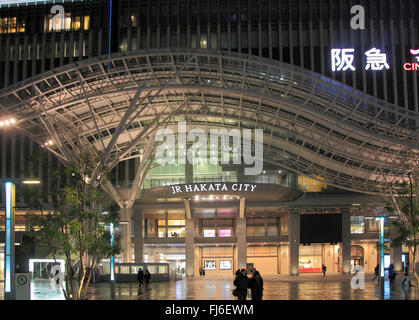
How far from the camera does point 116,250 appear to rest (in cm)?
2444

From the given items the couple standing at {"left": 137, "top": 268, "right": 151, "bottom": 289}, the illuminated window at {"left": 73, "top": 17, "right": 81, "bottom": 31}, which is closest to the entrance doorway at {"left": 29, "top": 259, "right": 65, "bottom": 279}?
the couple standing at {"left": 137, "top": 268, "right": 151, "bottom": 289}

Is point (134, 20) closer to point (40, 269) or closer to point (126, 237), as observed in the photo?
point (126, 237)

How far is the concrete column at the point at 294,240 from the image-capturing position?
62.2 m

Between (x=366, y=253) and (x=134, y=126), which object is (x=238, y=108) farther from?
(x=366, y=253)

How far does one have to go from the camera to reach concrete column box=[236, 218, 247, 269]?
59.6m

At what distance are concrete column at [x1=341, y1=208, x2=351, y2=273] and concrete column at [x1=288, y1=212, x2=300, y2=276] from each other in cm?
519

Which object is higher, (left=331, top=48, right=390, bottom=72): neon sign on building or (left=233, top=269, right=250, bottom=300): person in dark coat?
(left=331, top=48, right=390, bottom=72): neon sign on building

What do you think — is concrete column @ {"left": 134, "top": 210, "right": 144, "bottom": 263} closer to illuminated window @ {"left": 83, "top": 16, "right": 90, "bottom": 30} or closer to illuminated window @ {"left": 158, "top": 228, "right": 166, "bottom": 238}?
→ illuminated window @ {"left": 158, "top": 228, "right": 166, "bottom": 238}

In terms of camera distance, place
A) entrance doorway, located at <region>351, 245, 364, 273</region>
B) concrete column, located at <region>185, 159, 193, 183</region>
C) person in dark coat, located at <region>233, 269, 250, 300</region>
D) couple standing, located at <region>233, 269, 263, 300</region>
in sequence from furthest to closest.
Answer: entrance doorway, located at <region>351, 245, 364, 273</region>
concrete column, located at <region>185, 159, 193, 183</region>
person in dark coat, located at <region>233, 269, 250, 300</region>
couple standing, located at <region>233, 269, 263, 300</region>

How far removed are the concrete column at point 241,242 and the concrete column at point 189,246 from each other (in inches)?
199

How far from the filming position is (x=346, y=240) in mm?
63219

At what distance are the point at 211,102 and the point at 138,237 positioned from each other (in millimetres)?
23568

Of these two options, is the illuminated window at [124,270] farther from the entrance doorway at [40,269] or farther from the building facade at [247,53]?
the building facade at [247,53]

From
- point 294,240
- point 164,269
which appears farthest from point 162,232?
point 164,269
